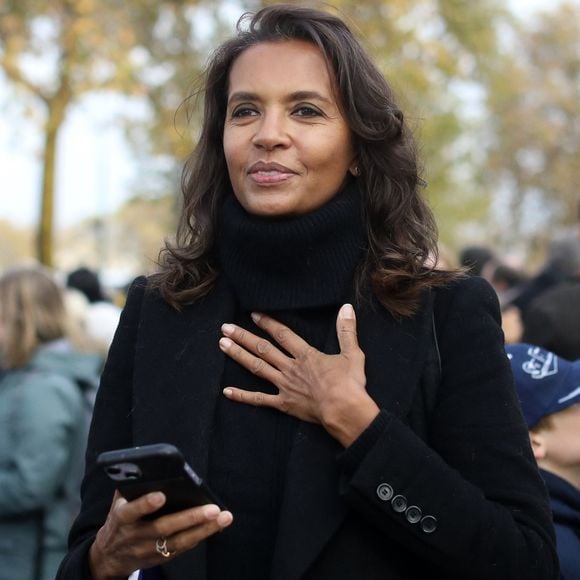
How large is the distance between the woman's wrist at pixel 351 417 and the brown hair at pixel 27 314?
9.70 feet

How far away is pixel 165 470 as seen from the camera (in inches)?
69.9

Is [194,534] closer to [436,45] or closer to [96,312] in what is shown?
[96,312]

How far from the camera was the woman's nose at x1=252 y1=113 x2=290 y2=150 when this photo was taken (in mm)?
2234

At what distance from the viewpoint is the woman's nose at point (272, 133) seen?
2234 millimetres

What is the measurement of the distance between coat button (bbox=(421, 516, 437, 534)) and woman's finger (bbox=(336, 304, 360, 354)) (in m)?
0.39

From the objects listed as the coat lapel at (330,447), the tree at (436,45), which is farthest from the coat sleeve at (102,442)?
the tree at (436,45)

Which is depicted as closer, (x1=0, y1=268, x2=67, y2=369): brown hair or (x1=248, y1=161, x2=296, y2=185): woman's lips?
(x1=248, y1=161, x2=296, y2=185): woman's lips

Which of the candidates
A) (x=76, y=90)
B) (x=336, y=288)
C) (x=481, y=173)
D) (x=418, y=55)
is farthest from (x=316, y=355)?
(x=481, y=173)

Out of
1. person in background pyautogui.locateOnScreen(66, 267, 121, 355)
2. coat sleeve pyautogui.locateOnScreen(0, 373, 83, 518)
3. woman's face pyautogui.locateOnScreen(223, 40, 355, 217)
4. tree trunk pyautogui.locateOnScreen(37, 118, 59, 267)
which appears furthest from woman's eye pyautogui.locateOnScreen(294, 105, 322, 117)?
tree trunk pyautogui.locateOnScreen(37, 118, 59, 267)

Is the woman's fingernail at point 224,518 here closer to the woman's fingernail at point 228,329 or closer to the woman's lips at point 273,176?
the woman's fingernail at point 228,329

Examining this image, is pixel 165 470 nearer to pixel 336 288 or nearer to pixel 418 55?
pixel 336 288

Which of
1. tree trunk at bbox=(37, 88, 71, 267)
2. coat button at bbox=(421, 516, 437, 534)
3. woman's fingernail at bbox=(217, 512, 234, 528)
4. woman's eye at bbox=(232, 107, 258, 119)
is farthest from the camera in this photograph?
tree trunk at bbox=(37, 88, 71, 267)

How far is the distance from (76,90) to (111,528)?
12.4 m

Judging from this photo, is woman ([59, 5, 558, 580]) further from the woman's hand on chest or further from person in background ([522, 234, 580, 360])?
person in background ([522, 234, 580, 360])
